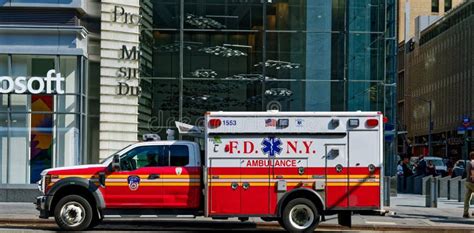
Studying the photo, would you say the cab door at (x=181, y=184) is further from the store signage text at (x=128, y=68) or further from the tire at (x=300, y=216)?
the store signage text at (x=128, y=68)

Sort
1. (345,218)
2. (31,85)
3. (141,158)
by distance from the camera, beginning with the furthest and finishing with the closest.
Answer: (31,85)
(345,218)
(141,158)

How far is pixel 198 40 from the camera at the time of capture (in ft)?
92.1

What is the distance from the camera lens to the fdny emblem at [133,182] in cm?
1673

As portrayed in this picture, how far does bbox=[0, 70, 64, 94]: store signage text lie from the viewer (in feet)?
82.3

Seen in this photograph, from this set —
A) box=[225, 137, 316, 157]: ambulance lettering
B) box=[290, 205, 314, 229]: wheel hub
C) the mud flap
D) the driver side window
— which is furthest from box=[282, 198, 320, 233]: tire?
the driver side window

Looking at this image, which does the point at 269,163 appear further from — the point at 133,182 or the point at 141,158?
the point at 133,182

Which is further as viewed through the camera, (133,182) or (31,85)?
(31,85)

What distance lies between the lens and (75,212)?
55.1ft

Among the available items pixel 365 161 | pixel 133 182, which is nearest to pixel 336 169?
pixel 365 161

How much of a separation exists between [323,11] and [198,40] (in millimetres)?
4390

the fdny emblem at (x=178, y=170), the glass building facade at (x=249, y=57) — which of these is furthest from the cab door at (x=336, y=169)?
the glass building facade at (x=249, y=57)

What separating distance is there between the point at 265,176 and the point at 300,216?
43.3 inches

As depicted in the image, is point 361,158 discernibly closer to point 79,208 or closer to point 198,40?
point 79,208

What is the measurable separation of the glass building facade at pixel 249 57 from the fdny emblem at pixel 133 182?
436 inches
